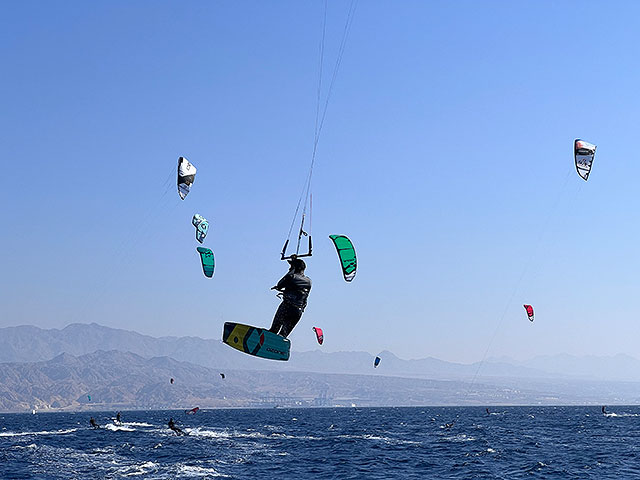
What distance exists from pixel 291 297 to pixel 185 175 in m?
16.6

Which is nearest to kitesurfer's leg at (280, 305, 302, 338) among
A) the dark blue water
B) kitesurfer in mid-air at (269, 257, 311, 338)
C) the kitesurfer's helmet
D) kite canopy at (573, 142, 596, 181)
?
kitesurfer in mid-air at (269, 257, 311, 338)

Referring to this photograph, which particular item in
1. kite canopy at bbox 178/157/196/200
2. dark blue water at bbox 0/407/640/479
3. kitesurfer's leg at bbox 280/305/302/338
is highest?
kite canopy at bbox 178/157/196/200

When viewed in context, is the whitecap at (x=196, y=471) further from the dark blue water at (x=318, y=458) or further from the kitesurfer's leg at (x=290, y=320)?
the kitesurfer's leg at (x=290, y=320)

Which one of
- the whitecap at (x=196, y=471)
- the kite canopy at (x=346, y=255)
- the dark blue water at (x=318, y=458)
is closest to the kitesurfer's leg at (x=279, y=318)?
the kite canopy at (x=346, y=255)

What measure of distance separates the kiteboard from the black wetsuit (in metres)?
0.19

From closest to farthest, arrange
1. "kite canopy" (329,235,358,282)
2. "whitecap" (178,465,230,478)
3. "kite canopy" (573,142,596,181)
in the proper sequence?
"kite canopy" (329,235,358,282) < "kite canopy" (573,142,596,181) < "whitecap" (178,465,230,478)

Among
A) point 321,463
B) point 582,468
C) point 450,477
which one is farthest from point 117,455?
point 582,468

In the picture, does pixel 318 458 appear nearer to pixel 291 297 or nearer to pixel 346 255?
pixel 346 255

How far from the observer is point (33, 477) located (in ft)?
112

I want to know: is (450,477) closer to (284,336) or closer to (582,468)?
(582,468)

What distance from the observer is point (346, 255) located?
18812 mm

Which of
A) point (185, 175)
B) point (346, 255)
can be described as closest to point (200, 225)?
point (185, 175)

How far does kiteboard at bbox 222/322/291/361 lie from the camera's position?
1550cm

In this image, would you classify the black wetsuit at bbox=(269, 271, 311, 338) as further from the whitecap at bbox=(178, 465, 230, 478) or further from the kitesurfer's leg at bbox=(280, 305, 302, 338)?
the whitecap at bbox=(178, 465, 230, 478)
